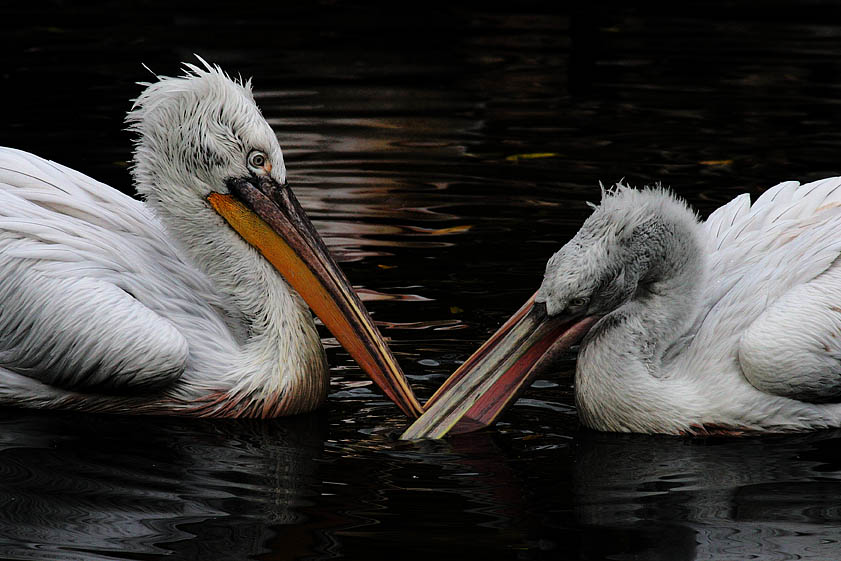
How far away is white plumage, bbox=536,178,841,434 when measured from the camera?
4.75 meters

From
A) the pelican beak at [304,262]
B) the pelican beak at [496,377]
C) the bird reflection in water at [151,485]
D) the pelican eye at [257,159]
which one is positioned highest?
the pelican eye at [257,159]

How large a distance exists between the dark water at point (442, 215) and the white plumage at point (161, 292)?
0.14 meters

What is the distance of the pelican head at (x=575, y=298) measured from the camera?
474 centimetres

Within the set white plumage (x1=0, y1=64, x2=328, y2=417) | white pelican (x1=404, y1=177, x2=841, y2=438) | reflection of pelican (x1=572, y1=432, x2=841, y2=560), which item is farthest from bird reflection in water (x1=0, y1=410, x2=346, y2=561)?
reflection of pelican (x1=572, y1=432, x2=841, y2=560)

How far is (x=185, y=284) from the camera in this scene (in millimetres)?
5242

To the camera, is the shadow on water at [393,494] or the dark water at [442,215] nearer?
the shadow on water at [393,494]

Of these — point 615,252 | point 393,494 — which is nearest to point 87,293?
point 393,494

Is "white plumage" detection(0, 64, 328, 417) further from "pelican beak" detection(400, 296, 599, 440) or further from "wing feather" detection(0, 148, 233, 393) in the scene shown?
"pelican beak" detection(400, 296, 599, 440)

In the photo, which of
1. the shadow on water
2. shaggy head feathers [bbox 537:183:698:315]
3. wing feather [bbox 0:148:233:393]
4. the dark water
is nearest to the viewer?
the shadow on water

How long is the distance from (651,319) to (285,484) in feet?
4.50

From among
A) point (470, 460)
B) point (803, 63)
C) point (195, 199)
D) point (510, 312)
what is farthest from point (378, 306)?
point (803, 63)

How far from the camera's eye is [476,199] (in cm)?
791

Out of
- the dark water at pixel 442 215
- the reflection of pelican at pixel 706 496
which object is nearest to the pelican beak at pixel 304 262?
the dark water at pixel 442 215

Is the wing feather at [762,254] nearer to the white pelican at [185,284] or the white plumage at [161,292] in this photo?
the white pelican at [185,284]
